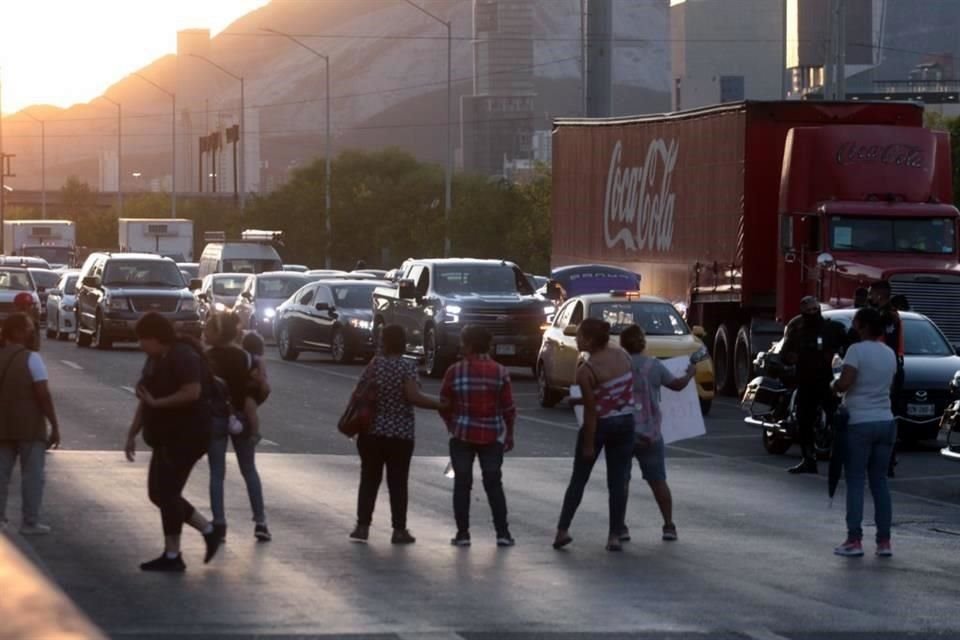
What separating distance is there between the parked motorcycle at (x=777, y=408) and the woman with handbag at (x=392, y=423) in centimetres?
825

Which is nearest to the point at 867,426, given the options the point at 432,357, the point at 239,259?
the point at 432,357

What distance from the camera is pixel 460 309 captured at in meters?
36.2

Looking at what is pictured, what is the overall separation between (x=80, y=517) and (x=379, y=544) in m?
2.49

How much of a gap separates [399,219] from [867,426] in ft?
237

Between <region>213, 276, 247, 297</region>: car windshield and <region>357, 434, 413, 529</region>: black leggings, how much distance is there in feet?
122

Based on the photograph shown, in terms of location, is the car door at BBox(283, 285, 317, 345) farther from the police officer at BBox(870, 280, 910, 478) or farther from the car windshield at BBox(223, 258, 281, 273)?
the police officer at BBox(870, 280, 910, 478)

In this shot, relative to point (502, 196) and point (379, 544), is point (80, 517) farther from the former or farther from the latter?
point (502, 196)

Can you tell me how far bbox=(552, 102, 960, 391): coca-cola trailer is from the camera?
30750 mm

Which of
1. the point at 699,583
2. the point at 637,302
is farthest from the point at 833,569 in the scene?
the point at 637,302

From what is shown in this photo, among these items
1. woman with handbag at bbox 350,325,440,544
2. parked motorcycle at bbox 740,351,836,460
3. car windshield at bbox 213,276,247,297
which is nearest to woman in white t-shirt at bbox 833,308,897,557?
woman with handbag at bbox 350,325,440,544

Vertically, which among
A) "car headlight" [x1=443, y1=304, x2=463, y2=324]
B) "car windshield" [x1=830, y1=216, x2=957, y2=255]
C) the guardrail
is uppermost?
"car windshield" [x1=830, y1=216, x2=957, y2=255]

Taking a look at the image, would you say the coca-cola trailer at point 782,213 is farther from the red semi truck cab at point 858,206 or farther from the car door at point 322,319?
the car door at point 322,319

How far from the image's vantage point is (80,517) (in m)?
15.6

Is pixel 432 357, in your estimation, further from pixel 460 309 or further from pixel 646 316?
pixel 646 316
